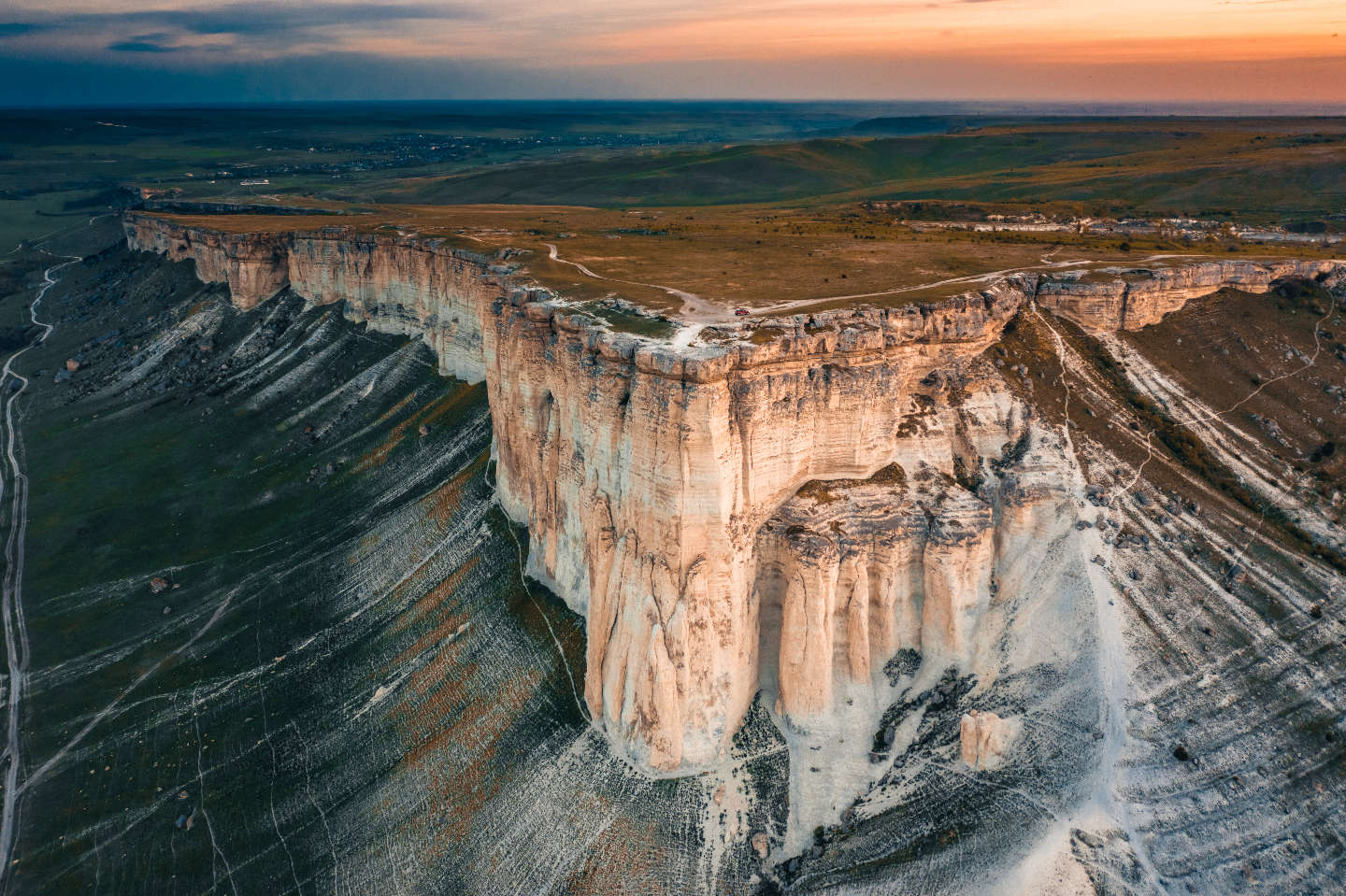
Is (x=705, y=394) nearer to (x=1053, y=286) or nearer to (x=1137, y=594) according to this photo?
(x=1137, y=594)

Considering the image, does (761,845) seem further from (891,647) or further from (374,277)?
(374,277)

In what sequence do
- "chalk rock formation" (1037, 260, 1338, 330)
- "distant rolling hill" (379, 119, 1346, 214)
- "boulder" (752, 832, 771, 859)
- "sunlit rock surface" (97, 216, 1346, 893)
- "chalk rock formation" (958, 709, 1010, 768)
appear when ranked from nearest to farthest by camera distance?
"sunlit rock surface" (97, 216, 1346, 893)
"boulder" (752, 832, 771, 859)
"chalk rock formation" (958, 709, 1010, 768)
"chalk rock formation" (1037, 260, 1338, 330)
"distant rolling hill" (379, 119, 1346, 214)

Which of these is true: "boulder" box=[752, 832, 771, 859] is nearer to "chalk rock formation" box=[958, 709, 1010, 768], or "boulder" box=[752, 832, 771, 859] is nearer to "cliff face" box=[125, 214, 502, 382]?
"chalk rock formation" box=[958, 709, 1010, 768]

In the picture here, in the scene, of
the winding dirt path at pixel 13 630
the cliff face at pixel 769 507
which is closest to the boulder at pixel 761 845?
the cliff face at pixel 769 507

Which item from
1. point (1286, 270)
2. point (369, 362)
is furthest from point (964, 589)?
point (369, 362)

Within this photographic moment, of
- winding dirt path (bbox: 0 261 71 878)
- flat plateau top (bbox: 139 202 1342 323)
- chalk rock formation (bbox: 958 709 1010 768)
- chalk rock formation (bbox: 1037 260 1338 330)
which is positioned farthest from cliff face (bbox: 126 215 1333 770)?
winding dirt path (bbox: 0 261 71 878)

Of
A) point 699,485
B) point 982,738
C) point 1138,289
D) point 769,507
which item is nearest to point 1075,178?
point 1138,289
